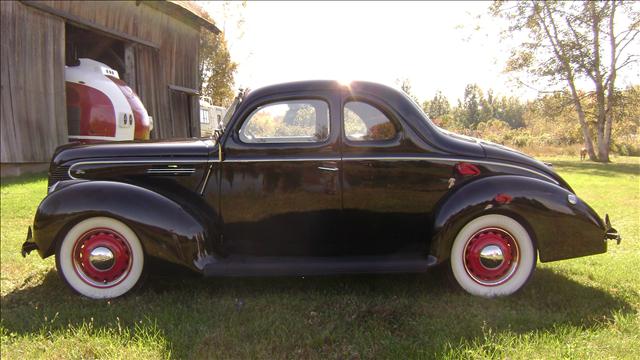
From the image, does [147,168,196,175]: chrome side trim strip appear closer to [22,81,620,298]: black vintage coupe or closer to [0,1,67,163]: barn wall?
[22,81,620,298]: black vintage coupe

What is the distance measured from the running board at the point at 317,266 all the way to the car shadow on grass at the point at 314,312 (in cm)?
21

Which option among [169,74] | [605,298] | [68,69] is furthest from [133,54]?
[605,298]

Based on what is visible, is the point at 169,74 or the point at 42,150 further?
the point at 169,74

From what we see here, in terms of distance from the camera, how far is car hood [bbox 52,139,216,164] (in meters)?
3.73

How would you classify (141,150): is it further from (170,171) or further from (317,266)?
(317,266)

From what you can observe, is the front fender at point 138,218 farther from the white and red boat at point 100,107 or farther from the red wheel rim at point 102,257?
the white and red boat at point 100,107

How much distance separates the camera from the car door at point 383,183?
11.7 ft

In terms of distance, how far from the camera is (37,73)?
9.81 m

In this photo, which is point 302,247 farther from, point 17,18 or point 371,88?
point 17,18

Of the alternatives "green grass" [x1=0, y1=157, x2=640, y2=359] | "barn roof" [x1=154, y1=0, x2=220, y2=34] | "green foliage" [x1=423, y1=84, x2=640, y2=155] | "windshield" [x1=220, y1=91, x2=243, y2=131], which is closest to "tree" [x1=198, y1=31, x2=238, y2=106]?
"barn roof" [x1=154, y1=0, x2=220, y2=34]

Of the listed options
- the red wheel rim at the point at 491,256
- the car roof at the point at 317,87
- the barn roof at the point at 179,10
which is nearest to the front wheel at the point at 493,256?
the red wheel rim at the point at 491,256

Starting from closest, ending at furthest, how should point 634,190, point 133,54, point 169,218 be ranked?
point 169,218, point 634,190, point 133,54

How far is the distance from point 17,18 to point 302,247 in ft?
30.7

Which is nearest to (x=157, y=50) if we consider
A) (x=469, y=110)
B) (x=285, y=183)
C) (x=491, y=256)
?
(x=469, y=110)
